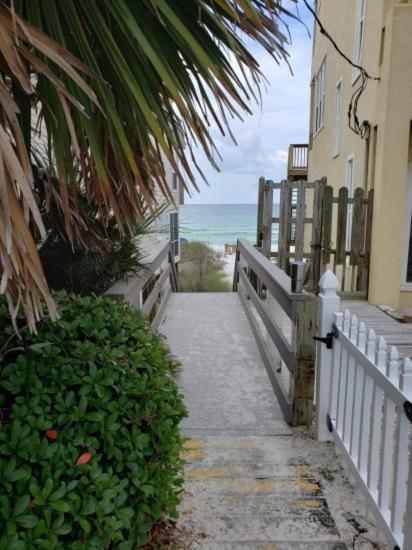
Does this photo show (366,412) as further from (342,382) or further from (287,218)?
(287,218)

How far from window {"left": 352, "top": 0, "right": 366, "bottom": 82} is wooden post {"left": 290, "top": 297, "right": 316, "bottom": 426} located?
21.8ft

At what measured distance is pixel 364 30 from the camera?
7.68m

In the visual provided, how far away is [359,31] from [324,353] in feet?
25.5

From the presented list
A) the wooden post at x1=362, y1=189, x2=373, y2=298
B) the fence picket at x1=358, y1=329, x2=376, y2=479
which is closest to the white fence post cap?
the fence picket at x1=358, y1=329, x2=376, y2=479

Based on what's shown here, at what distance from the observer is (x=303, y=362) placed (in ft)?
9.61

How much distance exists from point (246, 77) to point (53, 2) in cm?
70

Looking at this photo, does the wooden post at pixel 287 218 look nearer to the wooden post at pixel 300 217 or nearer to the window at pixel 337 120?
the wooden post at pixel 300 217

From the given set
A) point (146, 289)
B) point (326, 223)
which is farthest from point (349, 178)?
point (146, 289)

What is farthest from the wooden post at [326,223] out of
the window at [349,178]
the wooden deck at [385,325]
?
the window at [349,178]

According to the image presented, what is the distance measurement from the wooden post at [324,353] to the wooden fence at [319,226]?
4326 mm

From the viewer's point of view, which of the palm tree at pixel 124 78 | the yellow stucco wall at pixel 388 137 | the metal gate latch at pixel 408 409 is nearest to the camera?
the palm tree at pixel 124 78

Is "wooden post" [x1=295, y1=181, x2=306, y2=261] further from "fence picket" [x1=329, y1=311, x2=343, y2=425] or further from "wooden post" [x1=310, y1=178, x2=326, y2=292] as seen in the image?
"fence picket" [x1=329, y1=311, x2=343, y2=425]

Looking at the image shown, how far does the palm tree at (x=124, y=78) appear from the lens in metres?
1.15

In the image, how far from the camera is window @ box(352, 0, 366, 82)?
794 centimetres
